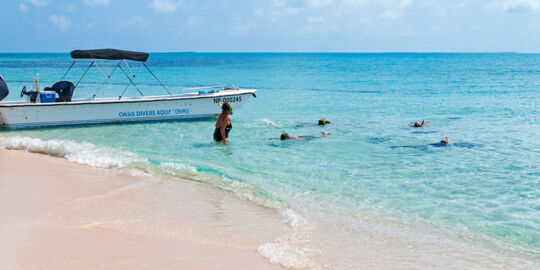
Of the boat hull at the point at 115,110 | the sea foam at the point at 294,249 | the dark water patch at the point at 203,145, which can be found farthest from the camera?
the boat hull at the point at 115,110

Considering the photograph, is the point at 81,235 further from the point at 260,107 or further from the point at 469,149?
the point at 260,107

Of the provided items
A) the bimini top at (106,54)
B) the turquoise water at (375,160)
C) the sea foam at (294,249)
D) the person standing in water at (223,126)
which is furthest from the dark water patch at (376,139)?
the bimini top at (106,54)

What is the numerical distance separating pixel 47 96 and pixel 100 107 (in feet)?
5.57

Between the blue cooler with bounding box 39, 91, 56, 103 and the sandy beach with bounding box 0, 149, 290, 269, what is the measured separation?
6.72m

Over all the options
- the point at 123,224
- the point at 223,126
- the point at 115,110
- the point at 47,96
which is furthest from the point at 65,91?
the point at 123,224

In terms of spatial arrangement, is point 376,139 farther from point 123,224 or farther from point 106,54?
point 106,54

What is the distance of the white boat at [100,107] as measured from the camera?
14.6 meters

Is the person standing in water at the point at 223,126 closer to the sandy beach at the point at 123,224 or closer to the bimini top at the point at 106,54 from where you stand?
the sandy beach at the point at 123,224

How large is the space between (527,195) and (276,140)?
6595 mm

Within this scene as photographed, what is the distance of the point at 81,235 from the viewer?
5340 mm

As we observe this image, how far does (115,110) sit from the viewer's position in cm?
1556

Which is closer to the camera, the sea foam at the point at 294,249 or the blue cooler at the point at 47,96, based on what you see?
the sea foam at the point at 294,249

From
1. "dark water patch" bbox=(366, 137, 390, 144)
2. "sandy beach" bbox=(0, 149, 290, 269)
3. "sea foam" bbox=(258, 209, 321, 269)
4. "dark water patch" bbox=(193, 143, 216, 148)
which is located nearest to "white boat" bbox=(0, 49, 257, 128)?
"dark water patch" bbox=(193, 143, 216, 148)

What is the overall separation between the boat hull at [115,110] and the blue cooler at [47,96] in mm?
324
